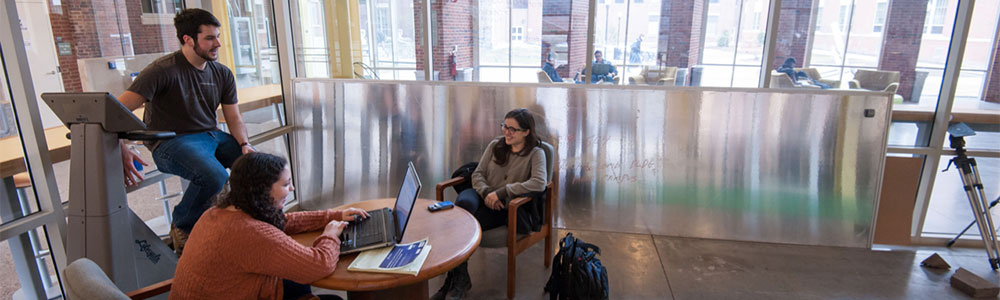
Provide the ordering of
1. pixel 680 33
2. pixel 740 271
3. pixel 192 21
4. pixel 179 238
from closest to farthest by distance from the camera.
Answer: pixel 192 21 < pixel 179 238 < pixel 740 271 < pixel 680 33

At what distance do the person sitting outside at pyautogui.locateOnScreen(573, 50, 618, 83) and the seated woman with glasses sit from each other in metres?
0.83

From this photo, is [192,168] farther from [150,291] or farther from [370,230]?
[370,230]

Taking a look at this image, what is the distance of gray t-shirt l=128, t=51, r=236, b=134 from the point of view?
255cm

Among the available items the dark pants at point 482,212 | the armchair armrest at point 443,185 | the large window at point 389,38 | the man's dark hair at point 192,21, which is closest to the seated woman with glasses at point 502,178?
the dark pants at point 482,212

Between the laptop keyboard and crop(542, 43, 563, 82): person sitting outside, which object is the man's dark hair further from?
crop(542, 43, 563, 82): person sitting outside

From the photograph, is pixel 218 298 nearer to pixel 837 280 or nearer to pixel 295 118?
pixel 295 118

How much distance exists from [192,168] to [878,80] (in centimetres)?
433

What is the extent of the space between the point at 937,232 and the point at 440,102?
3941 millimetres

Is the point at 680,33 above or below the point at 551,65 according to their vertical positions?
above

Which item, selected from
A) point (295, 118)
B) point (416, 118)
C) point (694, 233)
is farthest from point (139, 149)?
point (694, 233)

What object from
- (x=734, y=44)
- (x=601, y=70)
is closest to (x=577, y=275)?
(x=601, y=70)

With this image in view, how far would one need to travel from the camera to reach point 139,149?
3219 millimetres

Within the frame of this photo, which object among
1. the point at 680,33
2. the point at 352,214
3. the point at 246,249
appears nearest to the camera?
the point at 246,249

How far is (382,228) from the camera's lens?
220 cm
